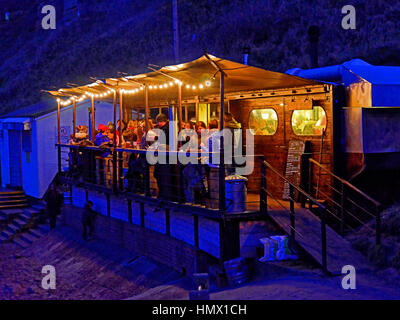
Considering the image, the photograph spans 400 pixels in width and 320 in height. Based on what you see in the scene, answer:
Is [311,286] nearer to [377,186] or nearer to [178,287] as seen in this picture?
[178,287]

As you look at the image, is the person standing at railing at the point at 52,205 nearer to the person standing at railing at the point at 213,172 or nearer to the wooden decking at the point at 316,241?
the person standing at railing at the point at 213,172

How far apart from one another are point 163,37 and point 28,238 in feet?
78.3

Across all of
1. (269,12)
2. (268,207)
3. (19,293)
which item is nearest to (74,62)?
(269,12)

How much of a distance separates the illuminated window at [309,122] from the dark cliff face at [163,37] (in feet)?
35.8

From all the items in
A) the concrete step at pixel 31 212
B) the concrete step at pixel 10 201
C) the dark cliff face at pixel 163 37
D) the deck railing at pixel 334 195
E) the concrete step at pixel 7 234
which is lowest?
the concrete step at pixel 7 234

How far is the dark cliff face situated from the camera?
25.8 metres

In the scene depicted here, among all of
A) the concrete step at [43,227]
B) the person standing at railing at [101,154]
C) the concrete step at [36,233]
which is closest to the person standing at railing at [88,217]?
the person standing at railing at [101,154]

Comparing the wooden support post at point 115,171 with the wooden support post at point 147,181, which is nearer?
the wooden support post at point 147,181

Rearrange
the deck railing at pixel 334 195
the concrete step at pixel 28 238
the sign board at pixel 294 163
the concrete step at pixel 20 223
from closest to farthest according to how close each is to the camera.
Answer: the deck railing at pixel 334 195 → the sign board at pixel 294 163 → the concrete step at pixel 28 238 → the concrete step at pixel 20 223

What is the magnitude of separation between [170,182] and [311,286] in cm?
464

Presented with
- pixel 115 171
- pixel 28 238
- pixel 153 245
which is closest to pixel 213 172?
pixel 153 245

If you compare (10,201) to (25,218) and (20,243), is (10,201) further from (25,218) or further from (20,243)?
(20,243)

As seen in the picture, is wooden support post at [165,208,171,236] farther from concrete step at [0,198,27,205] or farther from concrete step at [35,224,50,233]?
concrete step at [0,198,27,205]

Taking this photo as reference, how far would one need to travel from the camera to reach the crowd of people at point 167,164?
1077 cm
